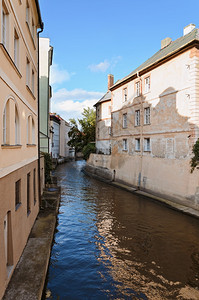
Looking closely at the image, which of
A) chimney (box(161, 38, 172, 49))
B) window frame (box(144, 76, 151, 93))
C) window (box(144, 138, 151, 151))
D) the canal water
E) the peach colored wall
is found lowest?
the canal water

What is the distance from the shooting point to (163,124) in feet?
56.4

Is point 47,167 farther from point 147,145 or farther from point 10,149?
point 10,149

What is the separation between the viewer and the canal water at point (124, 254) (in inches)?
265

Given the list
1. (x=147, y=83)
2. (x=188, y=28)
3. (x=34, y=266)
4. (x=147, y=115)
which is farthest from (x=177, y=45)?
(x=34, y=266)

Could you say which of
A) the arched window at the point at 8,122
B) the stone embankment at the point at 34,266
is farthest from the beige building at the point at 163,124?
the arched window at the point at 8,122

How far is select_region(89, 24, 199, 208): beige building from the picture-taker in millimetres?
14422

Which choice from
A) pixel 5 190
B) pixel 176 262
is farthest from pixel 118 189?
pixel 5 190

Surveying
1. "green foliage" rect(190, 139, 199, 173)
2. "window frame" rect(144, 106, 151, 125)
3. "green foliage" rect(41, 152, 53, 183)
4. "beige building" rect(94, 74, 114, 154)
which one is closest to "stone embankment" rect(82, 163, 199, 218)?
"green foliage" rect(190, 139, 199, 173)

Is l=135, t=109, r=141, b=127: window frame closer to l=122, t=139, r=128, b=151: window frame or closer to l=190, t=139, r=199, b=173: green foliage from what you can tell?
l=122, t=139, r=128, b=151: window frame

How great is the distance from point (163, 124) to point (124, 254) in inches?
428

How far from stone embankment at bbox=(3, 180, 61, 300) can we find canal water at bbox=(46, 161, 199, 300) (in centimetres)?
83

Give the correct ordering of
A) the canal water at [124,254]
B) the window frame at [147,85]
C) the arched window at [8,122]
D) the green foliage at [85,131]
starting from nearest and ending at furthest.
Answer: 1. the arched window at [8,122]
2. the canal water at [124,254]
3. the window frame at [147,85]
4. the green foliage at [85,131]

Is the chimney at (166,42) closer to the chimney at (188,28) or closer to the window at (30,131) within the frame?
the chimney at (188,28)

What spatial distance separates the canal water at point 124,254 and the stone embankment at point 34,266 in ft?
2.74
